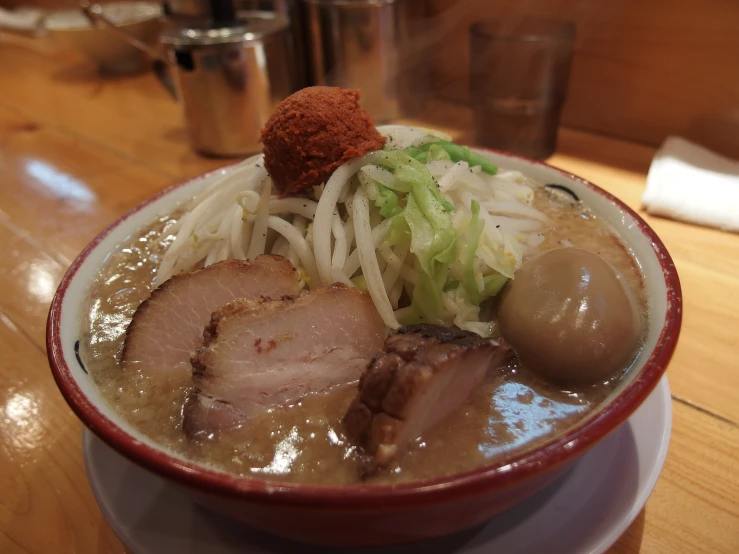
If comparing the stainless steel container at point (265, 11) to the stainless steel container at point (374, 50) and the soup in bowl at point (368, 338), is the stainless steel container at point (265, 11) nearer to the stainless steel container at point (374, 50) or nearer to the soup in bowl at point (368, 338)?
the stainless steel container at point (374, 50)

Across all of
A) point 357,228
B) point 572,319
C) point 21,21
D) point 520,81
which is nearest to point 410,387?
point 572,319

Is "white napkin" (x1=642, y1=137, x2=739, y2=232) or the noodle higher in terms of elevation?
the noodle

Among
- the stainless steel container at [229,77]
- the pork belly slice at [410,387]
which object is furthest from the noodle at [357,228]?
the stainless steel container at [229,77]

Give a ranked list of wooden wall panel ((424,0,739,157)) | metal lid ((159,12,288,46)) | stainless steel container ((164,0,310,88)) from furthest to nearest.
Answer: stainless steel container ((164,0,310,88)) < metal lid ((159,12,288,46)) < wooden wall panel ((424,0,739,157))

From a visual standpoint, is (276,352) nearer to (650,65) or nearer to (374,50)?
(374,50)

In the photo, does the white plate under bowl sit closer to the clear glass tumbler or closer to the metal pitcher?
the clear glass tumbler

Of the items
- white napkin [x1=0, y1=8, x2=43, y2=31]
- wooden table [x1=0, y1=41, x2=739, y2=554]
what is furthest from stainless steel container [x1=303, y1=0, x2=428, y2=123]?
white napkin [x1=0, y1=8, x2=43, y2=31]
